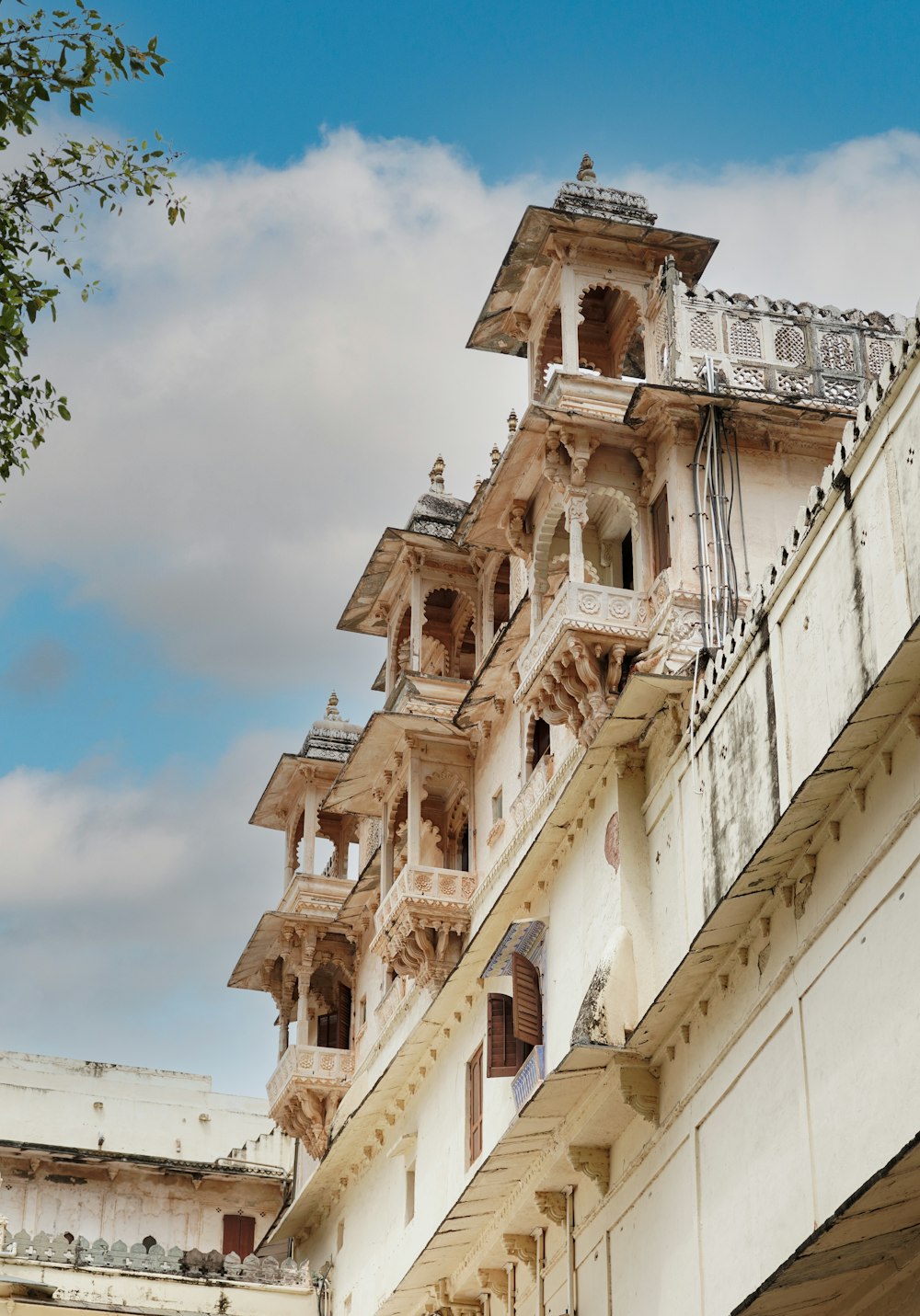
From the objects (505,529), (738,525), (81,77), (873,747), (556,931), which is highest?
(505,529)

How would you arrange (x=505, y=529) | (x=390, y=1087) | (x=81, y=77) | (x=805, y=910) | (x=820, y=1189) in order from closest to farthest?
1. (x=81, y=77)
2. (x=820, y=1189)
3. (x=805, y=910)
4. (x=505, y=529)
5. (x=390, y=1087)

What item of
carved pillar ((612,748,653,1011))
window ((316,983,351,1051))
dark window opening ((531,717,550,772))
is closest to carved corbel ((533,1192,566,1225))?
carved pillar ((612,748,653,1011))

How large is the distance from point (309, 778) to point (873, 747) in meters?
18.8

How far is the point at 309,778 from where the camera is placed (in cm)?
2986

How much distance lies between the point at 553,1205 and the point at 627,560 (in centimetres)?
636

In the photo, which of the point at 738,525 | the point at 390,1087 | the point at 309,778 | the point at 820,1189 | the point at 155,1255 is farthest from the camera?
the point at 309,778

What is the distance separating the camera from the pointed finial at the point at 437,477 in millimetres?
26209

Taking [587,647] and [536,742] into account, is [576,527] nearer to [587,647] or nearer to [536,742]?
[587,647]

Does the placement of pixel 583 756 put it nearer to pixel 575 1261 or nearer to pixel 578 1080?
pixel 578 1080

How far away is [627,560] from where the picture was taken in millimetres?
19516

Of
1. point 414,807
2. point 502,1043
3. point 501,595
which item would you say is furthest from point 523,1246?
point 501,595

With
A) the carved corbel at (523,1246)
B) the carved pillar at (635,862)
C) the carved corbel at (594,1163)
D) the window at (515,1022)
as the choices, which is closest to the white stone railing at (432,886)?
the window at (515,1022)

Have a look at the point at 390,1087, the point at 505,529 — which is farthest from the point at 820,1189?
the point at 390,1087

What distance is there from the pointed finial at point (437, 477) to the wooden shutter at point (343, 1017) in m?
8.01
